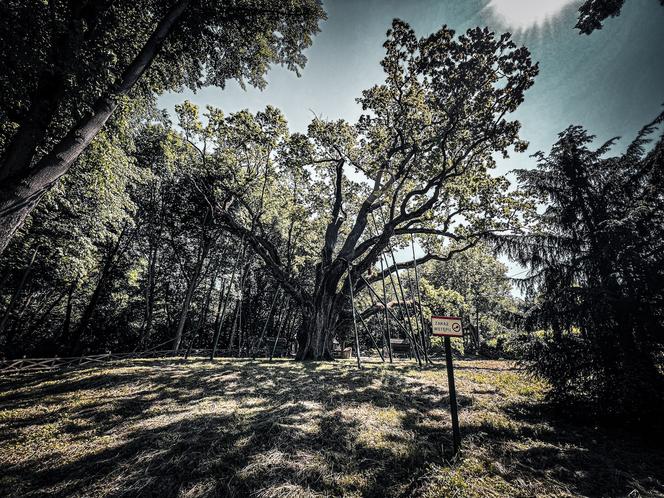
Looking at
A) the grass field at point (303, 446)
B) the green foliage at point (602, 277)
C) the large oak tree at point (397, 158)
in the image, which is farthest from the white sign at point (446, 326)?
the large oak tree at point (397, 158)

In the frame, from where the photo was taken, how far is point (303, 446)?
2.99 m

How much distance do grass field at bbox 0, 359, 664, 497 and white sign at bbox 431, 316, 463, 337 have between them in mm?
1280

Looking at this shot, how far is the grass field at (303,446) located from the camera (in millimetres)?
2334

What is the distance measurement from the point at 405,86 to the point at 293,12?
4.01 metres

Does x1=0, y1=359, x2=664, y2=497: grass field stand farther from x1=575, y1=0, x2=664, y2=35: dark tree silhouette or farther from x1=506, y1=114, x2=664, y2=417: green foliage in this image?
x1=575, y1=0, x2=664, y2=35: dark tree silhouette

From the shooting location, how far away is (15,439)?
10.8 feet

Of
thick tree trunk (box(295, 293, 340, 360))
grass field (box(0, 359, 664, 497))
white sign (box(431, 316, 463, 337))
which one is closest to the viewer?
grass field (box(0, 359, 664, 497))

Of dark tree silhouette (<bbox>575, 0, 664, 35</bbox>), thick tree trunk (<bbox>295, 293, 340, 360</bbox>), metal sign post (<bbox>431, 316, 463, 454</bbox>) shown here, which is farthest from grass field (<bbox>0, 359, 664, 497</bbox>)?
dark tree silhouette (<bbox>575, 0, 664, 35</bbox>)

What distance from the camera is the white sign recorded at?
3.14m

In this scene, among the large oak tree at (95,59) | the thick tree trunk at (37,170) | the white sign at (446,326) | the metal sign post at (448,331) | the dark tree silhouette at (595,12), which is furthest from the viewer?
the dark tree silhouette at (595,12)

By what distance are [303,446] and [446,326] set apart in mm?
2248

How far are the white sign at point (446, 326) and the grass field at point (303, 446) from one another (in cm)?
128

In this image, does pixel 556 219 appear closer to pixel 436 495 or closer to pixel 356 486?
pixel 436 495

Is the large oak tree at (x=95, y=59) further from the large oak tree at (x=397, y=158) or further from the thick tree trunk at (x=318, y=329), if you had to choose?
the thick tree trunk at (x=318, y=329)
